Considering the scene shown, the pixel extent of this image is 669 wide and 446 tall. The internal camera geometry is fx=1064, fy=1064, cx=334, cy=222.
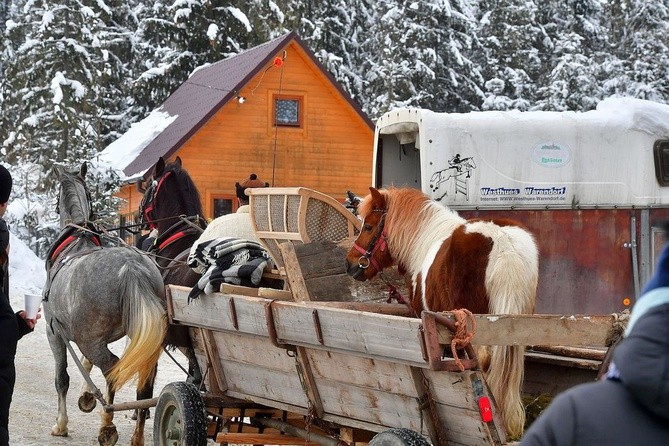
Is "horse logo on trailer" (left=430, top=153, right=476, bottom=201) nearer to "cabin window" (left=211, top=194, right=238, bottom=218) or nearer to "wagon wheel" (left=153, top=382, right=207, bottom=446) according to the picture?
"wagon wheel" (left=153, top=382, right=207, bottom=446)

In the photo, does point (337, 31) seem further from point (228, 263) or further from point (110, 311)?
point (228, 263)

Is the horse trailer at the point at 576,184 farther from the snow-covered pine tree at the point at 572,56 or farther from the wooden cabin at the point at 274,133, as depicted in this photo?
the snow-covered pine tree at the point at 572,56

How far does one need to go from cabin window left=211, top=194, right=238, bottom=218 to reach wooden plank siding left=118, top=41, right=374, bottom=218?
0.17m

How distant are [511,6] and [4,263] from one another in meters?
35.5

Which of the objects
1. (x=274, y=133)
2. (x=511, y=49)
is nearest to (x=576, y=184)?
(x=274, y=133)

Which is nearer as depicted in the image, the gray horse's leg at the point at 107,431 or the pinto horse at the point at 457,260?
the pinto horse at the point at 457,260

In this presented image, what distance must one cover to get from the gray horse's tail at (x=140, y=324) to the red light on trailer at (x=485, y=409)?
3679mm

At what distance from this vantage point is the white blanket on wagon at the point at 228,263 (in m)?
6.58

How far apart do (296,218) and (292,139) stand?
19253 millimetres

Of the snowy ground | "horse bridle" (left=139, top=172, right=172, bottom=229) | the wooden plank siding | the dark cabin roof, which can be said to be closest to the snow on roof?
the dark cabin roof

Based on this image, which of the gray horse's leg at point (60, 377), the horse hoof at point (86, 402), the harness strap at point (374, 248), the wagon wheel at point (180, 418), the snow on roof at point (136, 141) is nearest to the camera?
the wagon wheel at point (180, 418)

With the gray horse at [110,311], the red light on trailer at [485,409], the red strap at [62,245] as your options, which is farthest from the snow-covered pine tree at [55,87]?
the red light on trailer at [485,409]

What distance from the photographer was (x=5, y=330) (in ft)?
16.7

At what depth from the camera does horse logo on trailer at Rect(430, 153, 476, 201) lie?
11.7 metres
